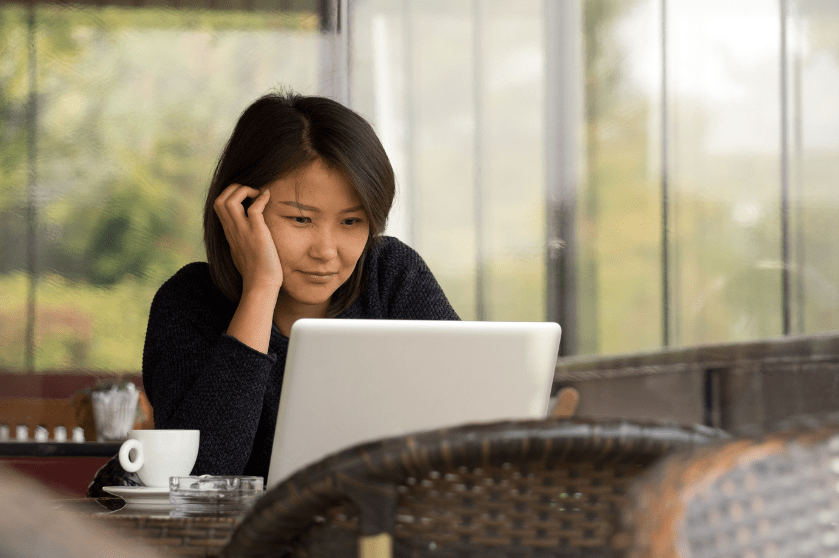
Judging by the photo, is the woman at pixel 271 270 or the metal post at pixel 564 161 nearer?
the woman at pixel 271 270

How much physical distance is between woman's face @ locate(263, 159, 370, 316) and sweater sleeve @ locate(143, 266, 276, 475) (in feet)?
0.55

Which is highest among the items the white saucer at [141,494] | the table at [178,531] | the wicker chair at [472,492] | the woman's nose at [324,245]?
the woman's nose at [324,245]

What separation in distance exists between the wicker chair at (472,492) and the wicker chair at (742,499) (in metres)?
0.08

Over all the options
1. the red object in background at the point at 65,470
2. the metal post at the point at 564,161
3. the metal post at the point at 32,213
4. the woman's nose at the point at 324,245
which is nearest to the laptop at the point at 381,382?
the woman's nose at the point at 324,245

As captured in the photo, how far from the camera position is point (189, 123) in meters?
4.51

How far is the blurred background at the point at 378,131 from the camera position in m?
4.12

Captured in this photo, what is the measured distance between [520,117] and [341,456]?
4.20m

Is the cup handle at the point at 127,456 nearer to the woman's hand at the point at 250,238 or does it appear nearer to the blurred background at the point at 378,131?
the woman's hand at the point at 250,238

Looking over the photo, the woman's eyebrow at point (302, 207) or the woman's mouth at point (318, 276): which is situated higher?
the woman's eyebrow at point (302, 207)

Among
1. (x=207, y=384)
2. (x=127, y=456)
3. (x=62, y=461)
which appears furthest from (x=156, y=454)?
(x=62, y=461)

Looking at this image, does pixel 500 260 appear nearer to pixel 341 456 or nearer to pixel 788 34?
pixel 788 34

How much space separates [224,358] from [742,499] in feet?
3.36

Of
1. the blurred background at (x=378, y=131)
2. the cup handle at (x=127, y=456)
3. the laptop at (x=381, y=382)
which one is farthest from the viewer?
the blurred background at (x=378, y=131)

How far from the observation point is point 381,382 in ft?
2.81
